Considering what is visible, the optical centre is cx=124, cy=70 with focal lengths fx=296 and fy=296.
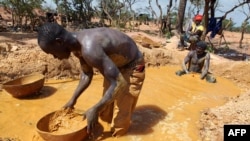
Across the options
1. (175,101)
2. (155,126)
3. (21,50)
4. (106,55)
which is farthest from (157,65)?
(106,55)

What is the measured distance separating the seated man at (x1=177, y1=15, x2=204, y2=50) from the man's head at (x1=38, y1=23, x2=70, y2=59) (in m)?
6.67

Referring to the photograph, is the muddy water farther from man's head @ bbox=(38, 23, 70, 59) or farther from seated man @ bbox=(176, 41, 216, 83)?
man's head @ bbox=(38, 23, 70, 59)

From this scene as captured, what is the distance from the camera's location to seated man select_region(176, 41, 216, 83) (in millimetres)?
6930

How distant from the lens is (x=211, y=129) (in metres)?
4.13

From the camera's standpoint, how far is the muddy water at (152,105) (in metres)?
3.96

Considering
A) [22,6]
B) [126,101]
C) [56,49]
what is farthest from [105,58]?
[22,6]

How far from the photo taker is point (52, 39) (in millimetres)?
2732

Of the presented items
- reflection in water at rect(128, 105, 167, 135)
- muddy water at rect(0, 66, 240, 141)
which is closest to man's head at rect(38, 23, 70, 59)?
muddy water at rect(0, 66, 240, 141)

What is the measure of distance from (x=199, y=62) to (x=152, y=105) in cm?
270

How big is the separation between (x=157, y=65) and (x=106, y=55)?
17.5 ft

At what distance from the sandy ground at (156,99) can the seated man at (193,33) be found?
1.21m

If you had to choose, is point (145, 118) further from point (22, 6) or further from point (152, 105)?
point (22, 6)

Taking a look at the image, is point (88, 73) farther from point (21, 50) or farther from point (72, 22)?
point (72, 22)

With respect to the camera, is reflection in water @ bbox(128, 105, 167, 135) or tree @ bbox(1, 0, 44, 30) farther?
tree @ bbox(1, 0, 44, 30)
